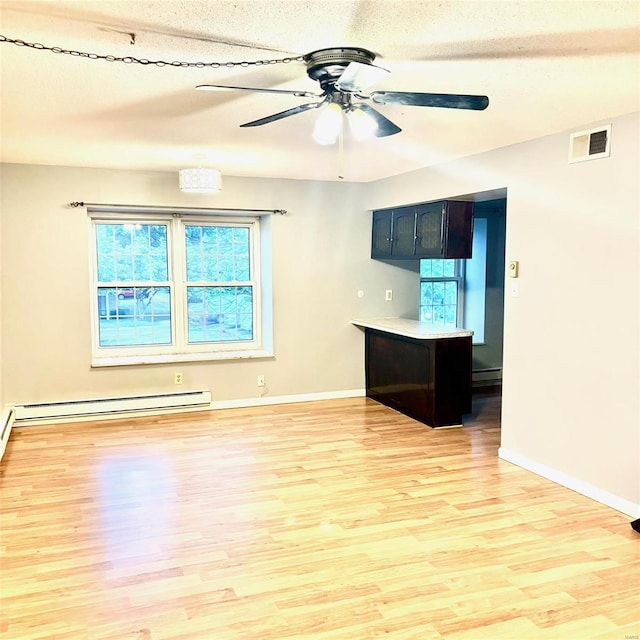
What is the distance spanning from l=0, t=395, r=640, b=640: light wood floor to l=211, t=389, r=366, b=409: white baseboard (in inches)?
41.4

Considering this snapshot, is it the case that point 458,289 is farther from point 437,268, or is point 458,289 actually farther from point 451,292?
point 437,268

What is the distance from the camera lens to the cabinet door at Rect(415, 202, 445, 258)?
5336mm

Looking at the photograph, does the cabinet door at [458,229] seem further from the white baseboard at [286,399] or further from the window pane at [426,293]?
the white baseboard at [286,399]

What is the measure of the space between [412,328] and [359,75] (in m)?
3.70

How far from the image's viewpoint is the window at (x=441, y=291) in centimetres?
700

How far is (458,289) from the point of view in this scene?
7184 mm

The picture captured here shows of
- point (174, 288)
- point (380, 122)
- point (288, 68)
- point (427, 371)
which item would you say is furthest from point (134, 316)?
point (380, 122)

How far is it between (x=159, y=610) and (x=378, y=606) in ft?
3.03

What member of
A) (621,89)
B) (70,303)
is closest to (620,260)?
(621,89)

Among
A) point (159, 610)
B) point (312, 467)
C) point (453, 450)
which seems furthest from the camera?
point (453, 450)

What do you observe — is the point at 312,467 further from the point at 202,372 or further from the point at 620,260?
the point at 620,260

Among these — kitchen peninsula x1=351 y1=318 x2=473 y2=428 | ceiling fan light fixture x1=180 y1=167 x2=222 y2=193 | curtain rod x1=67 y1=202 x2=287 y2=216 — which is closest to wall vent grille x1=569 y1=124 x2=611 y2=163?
kitchen peninsula x1=351 y1=318 x2=473 y2=428

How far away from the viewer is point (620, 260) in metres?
3.50

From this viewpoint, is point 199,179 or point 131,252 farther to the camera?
point 131,252
